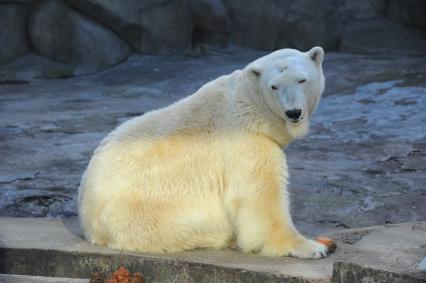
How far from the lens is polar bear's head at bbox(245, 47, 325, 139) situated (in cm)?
339

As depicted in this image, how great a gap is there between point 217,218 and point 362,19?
1027cm

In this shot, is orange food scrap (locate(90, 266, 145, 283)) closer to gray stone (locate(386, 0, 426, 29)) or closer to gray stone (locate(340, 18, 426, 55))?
gray stone (locate(340, 18, 426, 55))

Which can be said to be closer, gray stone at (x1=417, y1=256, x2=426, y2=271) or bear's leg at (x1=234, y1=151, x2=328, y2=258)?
gray stone at (x1=417, y1=256, x2=426, y2=271)

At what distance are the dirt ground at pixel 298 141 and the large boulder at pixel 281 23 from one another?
1.36 ft

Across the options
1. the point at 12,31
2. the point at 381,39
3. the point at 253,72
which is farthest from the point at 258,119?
the point at 381,39

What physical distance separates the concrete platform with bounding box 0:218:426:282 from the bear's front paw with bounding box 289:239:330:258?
0.04 m

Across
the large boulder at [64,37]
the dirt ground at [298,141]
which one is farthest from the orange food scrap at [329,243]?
the large boulder at [64,37]

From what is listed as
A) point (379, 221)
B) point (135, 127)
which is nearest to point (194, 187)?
point (135, 127)

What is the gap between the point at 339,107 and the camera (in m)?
8.56

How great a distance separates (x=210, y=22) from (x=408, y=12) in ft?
11.3

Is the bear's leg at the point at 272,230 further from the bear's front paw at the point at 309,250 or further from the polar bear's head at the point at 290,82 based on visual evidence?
the polar bear's head at the point at 290,82

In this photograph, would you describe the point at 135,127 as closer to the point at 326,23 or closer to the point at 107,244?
the point at 107,244

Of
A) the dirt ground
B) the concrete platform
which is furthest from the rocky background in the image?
the concrete platform

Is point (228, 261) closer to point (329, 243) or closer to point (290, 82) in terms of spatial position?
point (329, 243)
